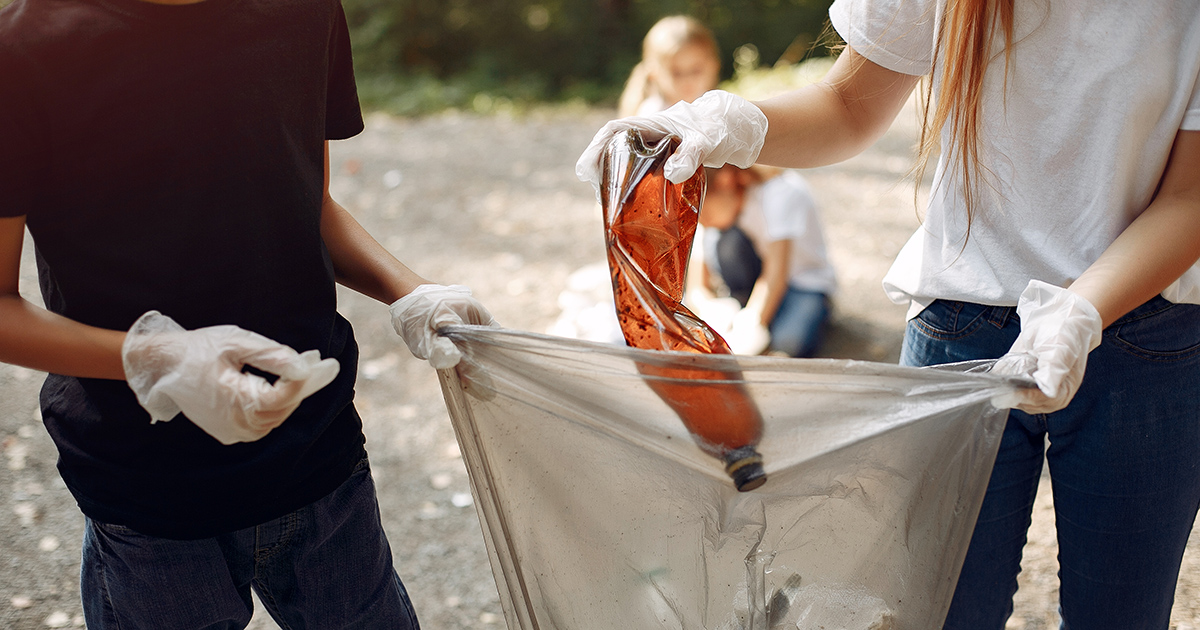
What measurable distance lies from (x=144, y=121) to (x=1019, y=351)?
109cm

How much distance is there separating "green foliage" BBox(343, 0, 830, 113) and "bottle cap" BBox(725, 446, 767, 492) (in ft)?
29.1

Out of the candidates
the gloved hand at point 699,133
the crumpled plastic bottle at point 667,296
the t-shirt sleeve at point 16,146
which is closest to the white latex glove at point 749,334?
the gloved hand at point 699,133

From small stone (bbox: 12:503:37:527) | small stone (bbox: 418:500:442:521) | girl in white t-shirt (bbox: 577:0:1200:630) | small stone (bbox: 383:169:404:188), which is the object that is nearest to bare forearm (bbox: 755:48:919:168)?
girl in white t-shirt (bbox: 577:0:1200:630)

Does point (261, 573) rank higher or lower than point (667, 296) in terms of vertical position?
lower

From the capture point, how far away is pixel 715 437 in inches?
42.5

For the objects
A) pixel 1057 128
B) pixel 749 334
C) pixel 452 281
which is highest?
pixel 1057 128

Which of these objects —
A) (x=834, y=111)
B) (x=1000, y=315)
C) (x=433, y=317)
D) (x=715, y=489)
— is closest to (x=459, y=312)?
(x=433, y=317)

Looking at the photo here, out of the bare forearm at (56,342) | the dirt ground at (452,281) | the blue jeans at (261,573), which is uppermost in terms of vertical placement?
the bare forearm at (56,342)

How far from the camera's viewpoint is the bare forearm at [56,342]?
96cm

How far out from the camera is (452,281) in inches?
175

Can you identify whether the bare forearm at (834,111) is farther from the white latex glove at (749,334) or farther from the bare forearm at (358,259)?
the white latex glove at (749,334)

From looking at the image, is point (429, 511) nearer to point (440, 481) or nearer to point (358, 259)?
point (440, 481)

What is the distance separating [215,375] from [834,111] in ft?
3.19

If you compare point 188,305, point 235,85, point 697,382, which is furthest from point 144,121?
point 697,382
